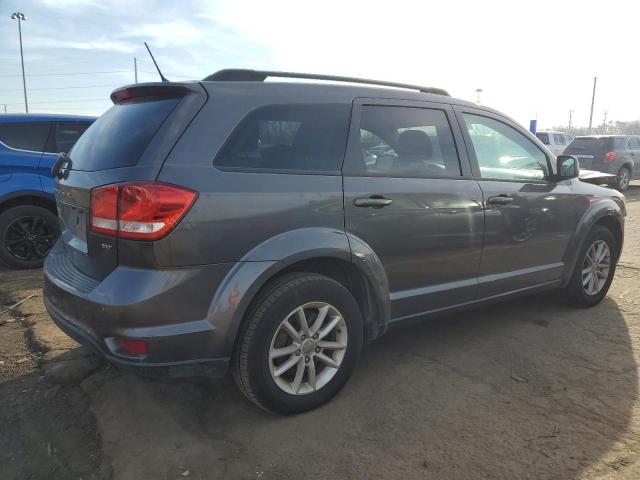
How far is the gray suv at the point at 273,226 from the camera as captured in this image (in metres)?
2.24

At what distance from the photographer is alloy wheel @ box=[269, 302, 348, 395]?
2.58 meters

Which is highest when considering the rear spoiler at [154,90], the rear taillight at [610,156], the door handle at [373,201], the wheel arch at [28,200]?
the rear spoiler at [154,90]

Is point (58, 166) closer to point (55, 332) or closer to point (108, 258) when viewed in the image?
point (108, 258)

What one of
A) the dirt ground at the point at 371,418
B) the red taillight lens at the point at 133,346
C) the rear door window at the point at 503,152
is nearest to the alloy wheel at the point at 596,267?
the dirt ground at the point at 371,418

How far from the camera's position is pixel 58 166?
119 inches

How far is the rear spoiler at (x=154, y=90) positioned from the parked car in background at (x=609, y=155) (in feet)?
47.4

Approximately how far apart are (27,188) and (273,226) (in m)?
4.17

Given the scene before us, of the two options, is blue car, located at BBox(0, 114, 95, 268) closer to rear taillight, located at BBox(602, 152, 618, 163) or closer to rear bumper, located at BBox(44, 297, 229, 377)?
rear bumper, located at BBox(44, 297, 229, 377)

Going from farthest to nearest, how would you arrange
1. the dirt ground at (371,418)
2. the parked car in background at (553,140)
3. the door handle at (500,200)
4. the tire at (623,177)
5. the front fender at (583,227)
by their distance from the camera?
the parked car in background at (553,140)
the tire at (623,177)
the front fender at (583,227)
the door handle at (500,200)
the dirt ground at (371,418)

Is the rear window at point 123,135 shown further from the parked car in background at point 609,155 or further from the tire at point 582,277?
the parked car in background at point 609,155

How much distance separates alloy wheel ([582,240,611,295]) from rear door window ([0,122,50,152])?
5.72 m

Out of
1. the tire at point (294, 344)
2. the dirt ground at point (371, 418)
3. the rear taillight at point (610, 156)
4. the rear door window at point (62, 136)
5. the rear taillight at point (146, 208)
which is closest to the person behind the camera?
the rear taillight at point (146, 208)

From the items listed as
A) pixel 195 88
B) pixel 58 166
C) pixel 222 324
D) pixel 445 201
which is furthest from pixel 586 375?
pixel 58 166

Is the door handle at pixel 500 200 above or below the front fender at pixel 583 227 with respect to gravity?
above
